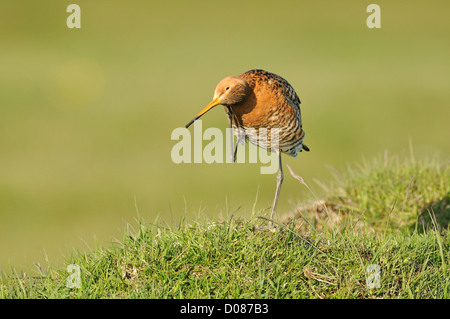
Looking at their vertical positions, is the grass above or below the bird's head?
below

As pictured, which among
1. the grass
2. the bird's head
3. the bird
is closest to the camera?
the grass

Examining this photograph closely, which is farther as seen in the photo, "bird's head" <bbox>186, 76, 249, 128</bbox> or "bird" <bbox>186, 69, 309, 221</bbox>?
"bird" <bbox>186, 69, 309, 221</bbox>

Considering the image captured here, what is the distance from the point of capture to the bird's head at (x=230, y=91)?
14.8 feet

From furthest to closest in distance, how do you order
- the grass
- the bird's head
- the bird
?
the bird, the bird's head, the grass

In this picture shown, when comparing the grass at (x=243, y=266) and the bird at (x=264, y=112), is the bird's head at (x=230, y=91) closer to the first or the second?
the bird at (x=264, y=112)

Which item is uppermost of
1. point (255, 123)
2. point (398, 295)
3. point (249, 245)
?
point (255, 123)

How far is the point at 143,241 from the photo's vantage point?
4023 mm

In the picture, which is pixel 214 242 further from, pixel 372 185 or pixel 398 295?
pixel 372 185

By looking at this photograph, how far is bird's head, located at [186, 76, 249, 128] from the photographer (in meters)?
4.52

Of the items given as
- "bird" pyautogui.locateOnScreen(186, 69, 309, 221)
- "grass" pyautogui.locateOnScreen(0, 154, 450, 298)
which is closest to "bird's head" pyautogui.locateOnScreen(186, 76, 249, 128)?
"bird" pyautogui.locateOnScreen(186, 69, 309, 221)

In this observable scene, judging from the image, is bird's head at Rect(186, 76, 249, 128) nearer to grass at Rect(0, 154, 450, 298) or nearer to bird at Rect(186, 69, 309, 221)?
bird at Rect(186, 69, 309, 221)

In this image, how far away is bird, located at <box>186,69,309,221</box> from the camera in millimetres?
5043

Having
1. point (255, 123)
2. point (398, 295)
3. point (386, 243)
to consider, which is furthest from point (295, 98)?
point (398, 295)
